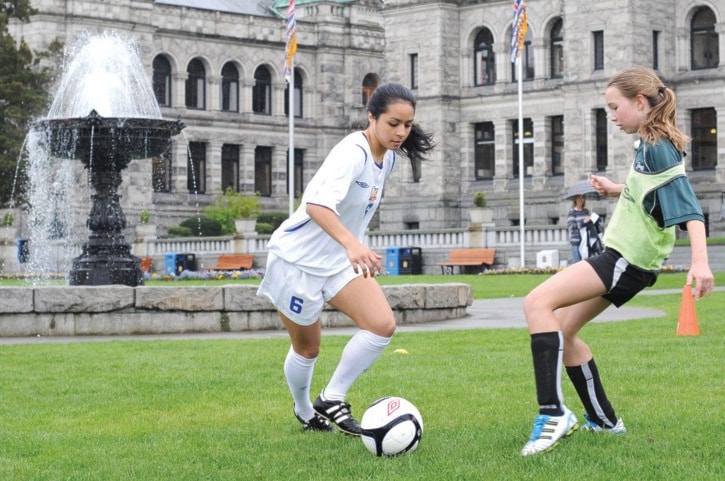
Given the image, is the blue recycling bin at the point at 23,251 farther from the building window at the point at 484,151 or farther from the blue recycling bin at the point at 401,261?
the building window at the point at 484,151

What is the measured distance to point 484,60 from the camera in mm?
67812

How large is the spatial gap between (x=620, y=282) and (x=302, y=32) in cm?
7154

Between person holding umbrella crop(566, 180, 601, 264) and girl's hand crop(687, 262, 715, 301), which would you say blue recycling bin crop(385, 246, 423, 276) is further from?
girl's hand crop(687, 262, 715, 301)

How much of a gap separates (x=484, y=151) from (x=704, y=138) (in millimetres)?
11025

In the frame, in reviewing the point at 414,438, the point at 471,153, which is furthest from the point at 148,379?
the point at 471,153

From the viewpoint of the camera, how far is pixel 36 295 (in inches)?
703

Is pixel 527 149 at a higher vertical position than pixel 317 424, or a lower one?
higher

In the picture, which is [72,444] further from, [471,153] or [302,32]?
[302,32]

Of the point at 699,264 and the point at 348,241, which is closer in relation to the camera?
the point at 699,264

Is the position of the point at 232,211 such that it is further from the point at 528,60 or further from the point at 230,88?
the point at 528,60

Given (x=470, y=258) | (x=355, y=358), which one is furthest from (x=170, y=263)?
(x=355, y=358)

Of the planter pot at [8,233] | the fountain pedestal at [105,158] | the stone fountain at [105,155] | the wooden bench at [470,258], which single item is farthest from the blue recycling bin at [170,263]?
the fountain pedestal at [105,158]

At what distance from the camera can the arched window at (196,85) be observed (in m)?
75.4

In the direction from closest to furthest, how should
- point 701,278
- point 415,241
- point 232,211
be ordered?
1. point 701,278
2. point 415,241
3. point 232,211
